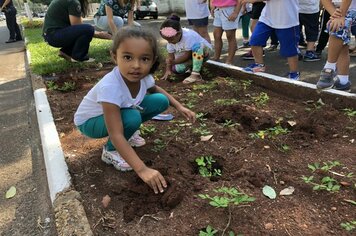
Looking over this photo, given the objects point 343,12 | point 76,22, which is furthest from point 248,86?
point 76,22

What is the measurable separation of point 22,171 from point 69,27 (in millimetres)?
3461

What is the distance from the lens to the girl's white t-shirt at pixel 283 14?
4.24 metres

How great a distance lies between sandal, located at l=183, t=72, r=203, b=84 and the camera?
474cm

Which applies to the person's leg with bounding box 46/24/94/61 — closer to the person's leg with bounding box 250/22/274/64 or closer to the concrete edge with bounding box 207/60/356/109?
the concrete edge with bounding box 207/60/356/109

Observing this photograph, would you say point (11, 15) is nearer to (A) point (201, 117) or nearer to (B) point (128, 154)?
(A) point (201, 117)

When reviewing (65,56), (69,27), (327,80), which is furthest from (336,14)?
(65,56)

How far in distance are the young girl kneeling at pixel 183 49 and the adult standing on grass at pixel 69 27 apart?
1681 millimetres

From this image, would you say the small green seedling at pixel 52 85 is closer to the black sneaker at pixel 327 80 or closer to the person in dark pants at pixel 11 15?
the black sneaker at pixel 327 80

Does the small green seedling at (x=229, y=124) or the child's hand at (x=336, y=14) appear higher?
the child's hand at (x=336, y=14)

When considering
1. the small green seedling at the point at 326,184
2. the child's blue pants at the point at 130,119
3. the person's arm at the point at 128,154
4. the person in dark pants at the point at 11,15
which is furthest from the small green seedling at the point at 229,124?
the person in dark pants at the point at 11,15

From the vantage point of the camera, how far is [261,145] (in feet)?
9.12

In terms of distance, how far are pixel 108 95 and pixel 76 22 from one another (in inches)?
160

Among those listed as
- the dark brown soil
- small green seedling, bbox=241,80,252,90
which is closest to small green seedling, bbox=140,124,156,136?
the dark brown soil

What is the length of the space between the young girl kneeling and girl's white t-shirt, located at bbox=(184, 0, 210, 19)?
40.5 inches
